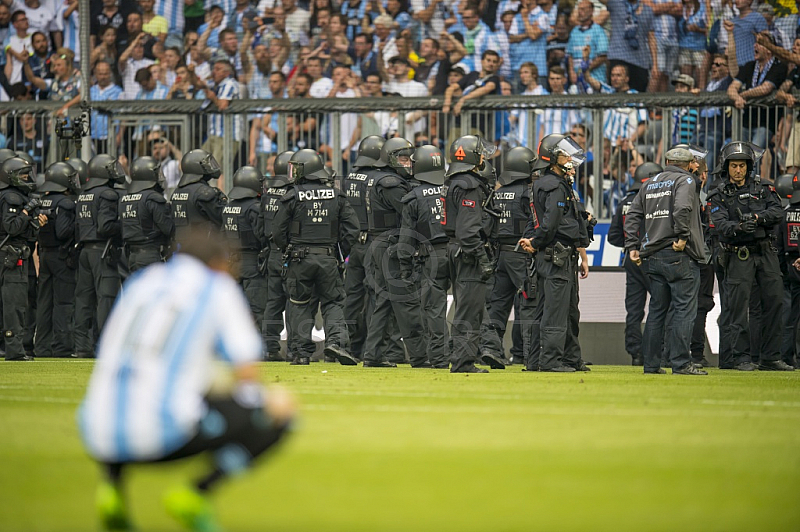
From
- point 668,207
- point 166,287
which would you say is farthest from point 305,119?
point 166,287

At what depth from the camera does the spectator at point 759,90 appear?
664 inches

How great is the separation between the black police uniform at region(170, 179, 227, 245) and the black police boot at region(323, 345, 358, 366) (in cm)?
269

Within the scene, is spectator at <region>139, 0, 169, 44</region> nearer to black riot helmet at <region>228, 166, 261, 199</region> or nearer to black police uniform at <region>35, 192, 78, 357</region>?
black police uniform at <region>35, 192, 78, 357</region>

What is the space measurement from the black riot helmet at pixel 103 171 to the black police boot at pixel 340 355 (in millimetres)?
4297

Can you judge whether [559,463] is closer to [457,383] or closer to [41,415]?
[41,415]

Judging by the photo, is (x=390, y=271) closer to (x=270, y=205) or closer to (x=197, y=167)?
(x=270, y=205)

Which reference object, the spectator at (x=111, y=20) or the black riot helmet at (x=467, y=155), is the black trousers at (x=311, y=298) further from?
the spectator at (x=111, y=20)

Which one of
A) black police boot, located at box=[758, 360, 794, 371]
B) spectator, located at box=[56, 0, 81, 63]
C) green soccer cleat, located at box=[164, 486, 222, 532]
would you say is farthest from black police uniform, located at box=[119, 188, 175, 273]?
green soccer cleat, located at box=[164, 486, 222, 532]

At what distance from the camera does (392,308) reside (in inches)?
555

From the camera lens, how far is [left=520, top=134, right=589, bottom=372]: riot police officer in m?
13.0

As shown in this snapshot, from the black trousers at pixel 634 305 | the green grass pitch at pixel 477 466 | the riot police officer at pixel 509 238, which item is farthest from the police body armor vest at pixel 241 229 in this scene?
the green grass pitch at pixel 477 466

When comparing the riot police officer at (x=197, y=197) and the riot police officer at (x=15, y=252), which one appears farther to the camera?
the riot police officer at (x=197, y=197)

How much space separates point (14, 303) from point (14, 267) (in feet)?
1.57

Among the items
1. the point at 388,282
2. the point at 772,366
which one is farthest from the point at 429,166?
the point at 772,366
